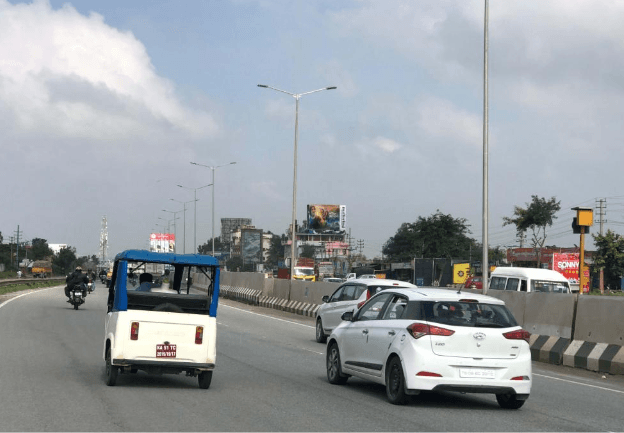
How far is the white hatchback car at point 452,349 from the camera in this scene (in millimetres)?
11062

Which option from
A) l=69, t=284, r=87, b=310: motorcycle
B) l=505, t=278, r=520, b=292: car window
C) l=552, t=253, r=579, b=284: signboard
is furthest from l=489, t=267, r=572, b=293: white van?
l=552, t=253, r=579, b=284: signboard

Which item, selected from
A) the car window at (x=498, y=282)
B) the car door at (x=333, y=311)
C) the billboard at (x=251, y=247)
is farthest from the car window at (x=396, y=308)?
the billboard at (x=251, y=247)

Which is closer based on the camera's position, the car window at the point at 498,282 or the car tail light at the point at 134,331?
the car tail light at the point at 134,331

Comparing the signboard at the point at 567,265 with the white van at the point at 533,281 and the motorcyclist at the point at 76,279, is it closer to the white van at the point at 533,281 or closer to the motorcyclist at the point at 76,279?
the white van at the point at 533,281

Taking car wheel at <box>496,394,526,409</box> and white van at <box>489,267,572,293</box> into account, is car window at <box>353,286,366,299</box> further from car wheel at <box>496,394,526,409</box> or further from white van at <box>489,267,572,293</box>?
white van at <box>489,267,572,293</box>

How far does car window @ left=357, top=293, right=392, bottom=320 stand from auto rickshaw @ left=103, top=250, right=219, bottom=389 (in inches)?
83.3

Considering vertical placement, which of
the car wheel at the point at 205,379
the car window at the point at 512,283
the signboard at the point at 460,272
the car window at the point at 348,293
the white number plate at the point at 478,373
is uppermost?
the signboard at the point at 460,272

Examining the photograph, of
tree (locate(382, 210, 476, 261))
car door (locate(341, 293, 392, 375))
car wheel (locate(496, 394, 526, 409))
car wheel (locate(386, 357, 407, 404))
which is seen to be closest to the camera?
car wheel (locate(386, 357, 407, 404))

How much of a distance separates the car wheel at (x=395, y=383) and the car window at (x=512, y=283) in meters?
22.1

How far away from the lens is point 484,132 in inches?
1019

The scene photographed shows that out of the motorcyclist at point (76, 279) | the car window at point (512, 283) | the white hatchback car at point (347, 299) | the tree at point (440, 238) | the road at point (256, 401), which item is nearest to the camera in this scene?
the road at point (256, 401)

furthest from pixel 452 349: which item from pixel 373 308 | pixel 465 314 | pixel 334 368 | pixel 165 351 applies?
pixel 165 351

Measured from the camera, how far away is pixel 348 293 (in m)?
23.0

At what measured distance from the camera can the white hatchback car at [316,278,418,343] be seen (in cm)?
2216
